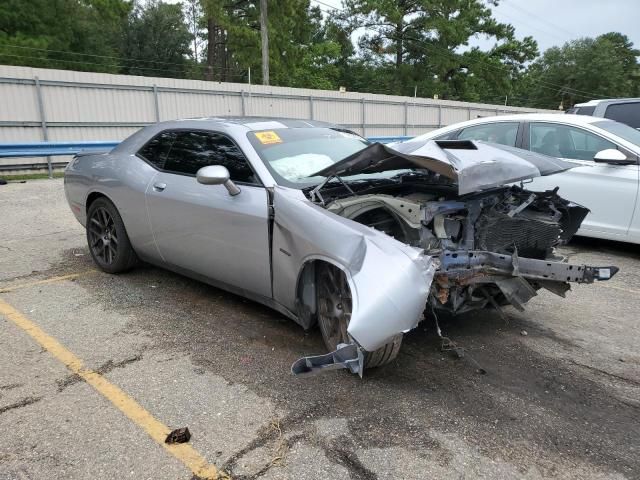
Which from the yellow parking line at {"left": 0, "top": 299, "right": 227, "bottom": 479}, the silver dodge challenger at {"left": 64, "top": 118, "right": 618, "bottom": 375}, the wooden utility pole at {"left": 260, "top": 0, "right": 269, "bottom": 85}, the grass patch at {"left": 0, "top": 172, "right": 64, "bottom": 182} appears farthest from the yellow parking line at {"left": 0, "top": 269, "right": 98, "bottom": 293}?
the wooden utility pole at {"left": 260, "top": 0, "right": 269, "bottom": 85}

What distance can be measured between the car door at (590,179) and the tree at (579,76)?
198 ft

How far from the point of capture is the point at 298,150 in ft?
13.7

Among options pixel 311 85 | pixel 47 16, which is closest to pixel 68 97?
pixel 47 16

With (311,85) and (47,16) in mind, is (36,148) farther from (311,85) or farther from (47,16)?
(311,85)

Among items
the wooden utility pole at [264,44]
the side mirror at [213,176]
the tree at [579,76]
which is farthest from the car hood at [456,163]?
the tree at [579,76]

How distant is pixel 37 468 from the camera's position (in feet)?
8.16

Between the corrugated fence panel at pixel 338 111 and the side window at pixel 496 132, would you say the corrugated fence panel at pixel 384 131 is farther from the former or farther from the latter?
the side window at pixel 496 132

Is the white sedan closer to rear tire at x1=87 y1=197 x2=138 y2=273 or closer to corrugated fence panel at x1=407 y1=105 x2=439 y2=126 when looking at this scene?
rear tire at x1=87 y1=197 x2=138 y2=273

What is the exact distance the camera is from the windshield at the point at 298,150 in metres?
3.86

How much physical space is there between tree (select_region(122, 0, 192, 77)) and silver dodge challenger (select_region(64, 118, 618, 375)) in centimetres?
4486

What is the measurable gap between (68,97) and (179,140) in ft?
40.6

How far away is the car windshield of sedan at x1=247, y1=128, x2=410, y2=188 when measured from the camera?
3857 millimetres

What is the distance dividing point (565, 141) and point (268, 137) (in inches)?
160

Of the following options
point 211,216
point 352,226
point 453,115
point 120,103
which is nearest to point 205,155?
point 211,216
